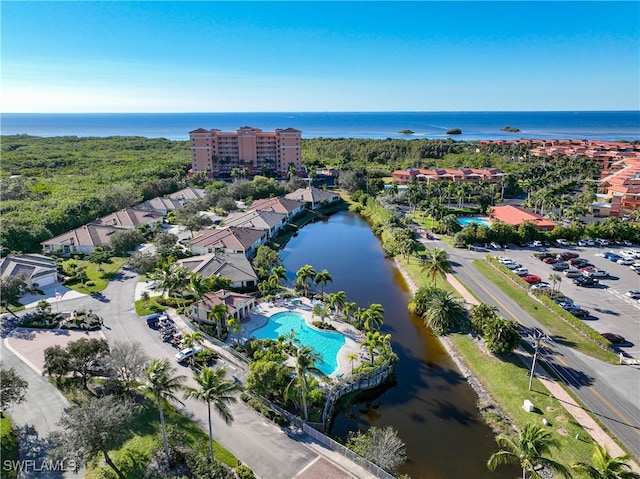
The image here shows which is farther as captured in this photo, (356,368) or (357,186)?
(357,186)

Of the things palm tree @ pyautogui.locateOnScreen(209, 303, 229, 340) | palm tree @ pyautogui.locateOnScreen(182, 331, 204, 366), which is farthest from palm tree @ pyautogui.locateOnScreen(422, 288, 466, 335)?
palm tree @ pyautogui.locateOnScreen(182, 331, 204, 366)

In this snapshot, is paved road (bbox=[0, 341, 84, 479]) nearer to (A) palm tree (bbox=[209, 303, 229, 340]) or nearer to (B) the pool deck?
(A) palm tree (bbox=[209, 303, 229, 340])

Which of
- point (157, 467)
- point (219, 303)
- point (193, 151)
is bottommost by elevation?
point (157, 467)

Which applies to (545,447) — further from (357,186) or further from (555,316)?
(357,186)

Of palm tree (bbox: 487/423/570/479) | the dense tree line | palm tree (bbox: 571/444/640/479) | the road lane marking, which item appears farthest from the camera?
the dense tree line

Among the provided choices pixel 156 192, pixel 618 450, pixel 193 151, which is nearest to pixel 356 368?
pixel 618 450
